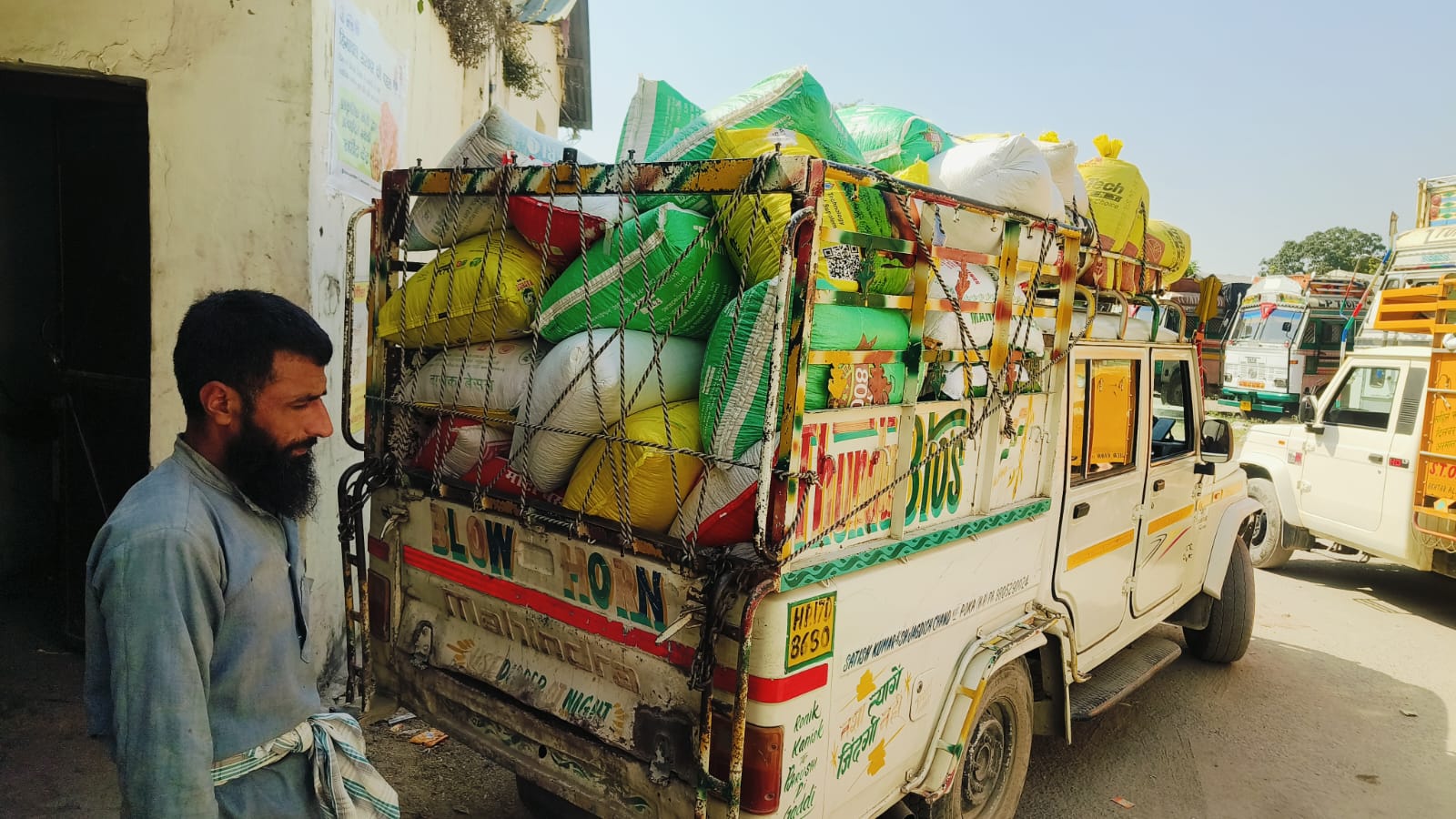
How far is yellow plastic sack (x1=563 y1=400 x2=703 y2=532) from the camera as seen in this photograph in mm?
2168

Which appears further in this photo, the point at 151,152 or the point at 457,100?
the point at 457,100

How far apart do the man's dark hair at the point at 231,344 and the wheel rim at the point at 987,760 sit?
2.37 metres

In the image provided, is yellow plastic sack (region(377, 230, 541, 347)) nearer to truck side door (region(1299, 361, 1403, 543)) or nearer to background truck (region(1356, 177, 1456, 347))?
truck side door (region(1299, 361, 1403, 543))

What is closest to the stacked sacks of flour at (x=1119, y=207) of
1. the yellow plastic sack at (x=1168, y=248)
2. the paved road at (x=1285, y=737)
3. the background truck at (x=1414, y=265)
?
the yellow plastic sack at (x=1168, y=248)

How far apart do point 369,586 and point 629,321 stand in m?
1.37

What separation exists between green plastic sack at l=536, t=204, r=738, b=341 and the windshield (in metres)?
18.9

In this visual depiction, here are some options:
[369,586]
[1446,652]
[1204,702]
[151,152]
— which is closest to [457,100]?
[151,152]

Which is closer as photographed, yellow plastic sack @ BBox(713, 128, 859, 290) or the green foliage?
yellow plastic sack @ BBox(713, 128, 859, 290)

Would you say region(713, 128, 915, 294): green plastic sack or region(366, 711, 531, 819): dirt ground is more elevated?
region(713, 128, 915, 294): green plastic sack

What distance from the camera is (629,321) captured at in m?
2.37

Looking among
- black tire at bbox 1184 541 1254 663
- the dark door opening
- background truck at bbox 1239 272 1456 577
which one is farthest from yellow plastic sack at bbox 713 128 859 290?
background truck at bbox 1239 272 1456 577

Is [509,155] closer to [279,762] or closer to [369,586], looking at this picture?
[369,586]

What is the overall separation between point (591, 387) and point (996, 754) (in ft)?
6.66

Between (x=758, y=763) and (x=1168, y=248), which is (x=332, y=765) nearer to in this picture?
(x=758, y=763)
